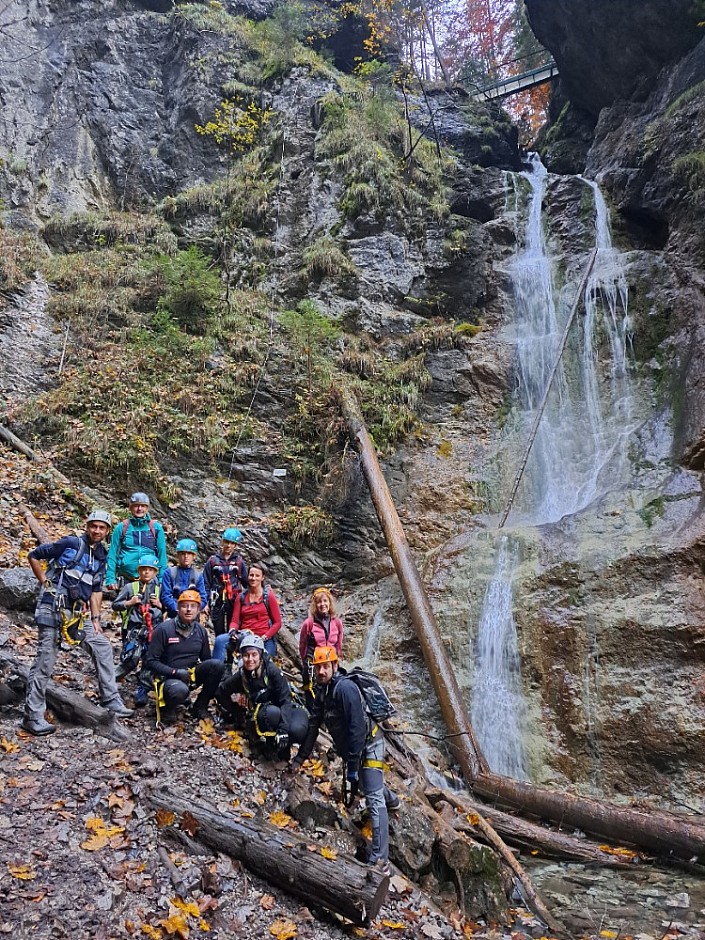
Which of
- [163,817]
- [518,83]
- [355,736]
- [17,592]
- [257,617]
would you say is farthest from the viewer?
[518,83]

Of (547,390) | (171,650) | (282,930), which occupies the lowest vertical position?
(282,930)

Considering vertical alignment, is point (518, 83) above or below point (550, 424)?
above

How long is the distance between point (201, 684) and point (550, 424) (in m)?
9.94

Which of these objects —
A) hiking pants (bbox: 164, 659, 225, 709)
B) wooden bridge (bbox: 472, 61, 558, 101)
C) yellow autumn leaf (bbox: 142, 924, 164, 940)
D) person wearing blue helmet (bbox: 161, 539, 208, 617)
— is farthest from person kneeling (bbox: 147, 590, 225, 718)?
wooden bridge (bbox: 472, 61, 558, 101)

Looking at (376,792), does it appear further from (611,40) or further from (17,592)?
(611,40)

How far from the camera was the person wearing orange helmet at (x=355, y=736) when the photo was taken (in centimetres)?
487

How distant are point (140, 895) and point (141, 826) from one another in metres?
0.64

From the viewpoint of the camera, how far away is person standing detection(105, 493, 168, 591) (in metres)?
6.76

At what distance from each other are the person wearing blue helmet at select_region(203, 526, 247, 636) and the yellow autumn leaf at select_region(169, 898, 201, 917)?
10.7 feet

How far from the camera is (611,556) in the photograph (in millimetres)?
9070

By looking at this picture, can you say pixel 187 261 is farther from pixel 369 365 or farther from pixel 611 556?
pixel 611 556

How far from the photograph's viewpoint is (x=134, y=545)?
6.88 meters

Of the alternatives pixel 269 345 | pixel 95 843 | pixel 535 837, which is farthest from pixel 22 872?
pixel 269 345

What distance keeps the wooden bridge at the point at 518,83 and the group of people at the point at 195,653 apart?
2672 centimetres
